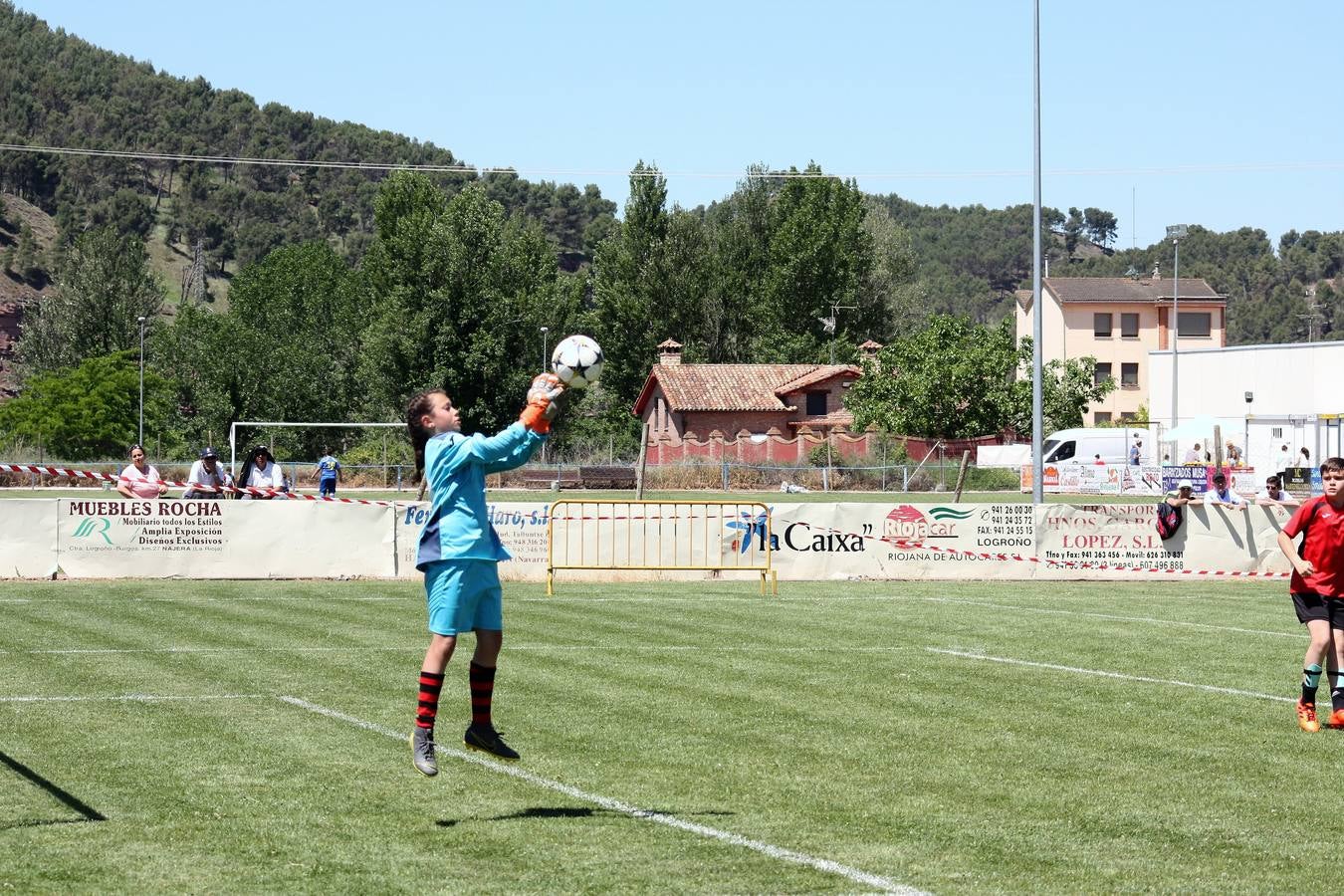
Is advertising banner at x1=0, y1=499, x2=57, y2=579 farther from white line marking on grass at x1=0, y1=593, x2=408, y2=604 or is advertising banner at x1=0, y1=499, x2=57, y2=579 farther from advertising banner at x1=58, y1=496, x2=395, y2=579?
white line marking on grass at x1=0, y1=593, x2=408, y2=604

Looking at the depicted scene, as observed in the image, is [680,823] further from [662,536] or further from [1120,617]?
[662,536]

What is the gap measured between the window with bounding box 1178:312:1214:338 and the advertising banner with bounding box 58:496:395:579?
→ 90.2 m

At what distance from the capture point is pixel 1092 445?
6003cm

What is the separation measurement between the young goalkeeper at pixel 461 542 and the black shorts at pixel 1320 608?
19.6 feet

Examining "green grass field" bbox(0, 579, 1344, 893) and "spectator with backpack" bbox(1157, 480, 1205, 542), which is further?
"spectator with backpack" bbox(1157, 480, 1205, 542)

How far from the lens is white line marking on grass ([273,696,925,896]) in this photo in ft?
21.2

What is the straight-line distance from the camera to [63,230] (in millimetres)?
168500

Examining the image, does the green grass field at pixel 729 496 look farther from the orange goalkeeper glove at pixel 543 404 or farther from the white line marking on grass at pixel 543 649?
the orange goalkeeper glove at pixel 543 404

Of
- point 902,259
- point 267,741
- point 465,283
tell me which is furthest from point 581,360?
point 902,259

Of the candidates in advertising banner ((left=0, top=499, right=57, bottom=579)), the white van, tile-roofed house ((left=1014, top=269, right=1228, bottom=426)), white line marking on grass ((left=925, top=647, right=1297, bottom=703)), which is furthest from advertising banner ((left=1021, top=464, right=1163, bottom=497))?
tile-roofed house ((left=1014, top=269, right=1228, bottom=426))

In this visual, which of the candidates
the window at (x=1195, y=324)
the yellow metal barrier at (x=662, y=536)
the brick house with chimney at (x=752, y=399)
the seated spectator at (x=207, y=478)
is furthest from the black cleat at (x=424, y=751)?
the window at (x=1195, y=324)

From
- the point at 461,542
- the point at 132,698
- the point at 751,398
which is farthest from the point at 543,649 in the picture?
the point at 751,398

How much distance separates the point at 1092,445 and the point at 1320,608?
50268 millimetres

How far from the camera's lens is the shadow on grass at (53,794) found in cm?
745
